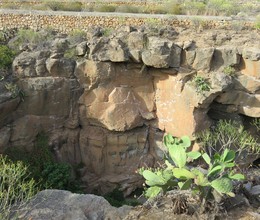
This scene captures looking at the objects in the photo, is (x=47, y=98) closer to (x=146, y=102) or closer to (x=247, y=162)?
(x=146, y=102)

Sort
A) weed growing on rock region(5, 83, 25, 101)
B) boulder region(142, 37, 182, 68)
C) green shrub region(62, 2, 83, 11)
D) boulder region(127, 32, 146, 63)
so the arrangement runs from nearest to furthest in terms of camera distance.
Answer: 1. weed growing on rock region(5, 83, 25, 101)
2. boulder region(142, 37, 182, 68)
3. boulder region(127, 32, 146, 63)
4. green shrub region(62, 2, 83, 11)

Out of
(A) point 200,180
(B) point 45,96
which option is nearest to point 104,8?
(B) point 45,96

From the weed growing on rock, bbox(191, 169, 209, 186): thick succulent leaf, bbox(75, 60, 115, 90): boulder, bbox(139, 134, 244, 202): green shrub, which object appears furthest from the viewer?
bbox(75, 60, 115, 90): boulder

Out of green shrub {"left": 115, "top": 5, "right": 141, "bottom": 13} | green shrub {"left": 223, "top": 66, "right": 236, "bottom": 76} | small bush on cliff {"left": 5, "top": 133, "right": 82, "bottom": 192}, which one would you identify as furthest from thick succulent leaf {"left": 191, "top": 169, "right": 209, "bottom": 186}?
green shrub {"left": 115, "top": 5, "right": 141, "bottom": 13}

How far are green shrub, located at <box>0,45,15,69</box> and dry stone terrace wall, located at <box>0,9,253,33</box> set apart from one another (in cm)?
262

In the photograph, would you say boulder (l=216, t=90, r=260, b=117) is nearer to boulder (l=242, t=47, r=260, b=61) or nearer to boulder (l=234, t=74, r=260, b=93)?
boulder (l=234, t=74, r=260, b=93)

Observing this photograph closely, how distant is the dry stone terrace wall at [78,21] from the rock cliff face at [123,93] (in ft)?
4.05

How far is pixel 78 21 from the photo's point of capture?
16.3 metres

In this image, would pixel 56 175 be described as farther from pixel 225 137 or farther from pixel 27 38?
pixel 225 137

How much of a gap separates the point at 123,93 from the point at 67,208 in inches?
233

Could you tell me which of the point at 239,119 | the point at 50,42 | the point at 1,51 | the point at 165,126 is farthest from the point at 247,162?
the point at 1,51

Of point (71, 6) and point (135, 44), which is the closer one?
point (135, 44)

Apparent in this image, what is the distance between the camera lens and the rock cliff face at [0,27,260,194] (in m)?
13.7

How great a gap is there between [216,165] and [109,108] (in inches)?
261
